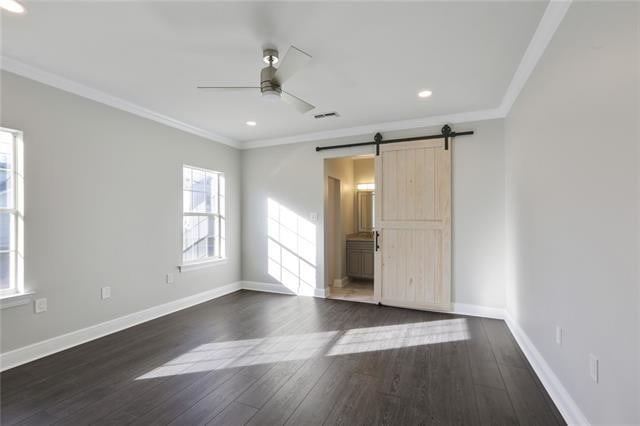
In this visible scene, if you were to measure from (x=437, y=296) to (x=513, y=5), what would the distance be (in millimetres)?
3263

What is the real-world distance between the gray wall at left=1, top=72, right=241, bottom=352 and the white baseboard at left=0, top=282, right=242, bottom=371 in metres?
0.06

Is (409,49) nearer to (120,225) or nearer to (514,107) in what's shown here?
(514,107)

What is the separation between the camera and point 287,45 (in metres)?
2.32

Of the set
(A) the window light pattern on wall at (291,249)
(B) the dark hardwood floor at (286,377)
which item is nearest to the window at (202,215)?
(A) the window light pattern on wall at (291,249)

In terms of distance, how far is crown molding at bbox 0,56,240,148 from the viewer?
2.58 metres

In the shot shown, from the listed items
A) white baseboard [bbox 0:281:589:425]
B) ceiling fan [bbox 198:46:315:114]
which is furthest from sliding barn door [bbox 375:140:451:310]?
ceiling fan [bbox 198:46:315:114]

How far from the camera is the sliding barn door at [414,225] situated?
3.99m

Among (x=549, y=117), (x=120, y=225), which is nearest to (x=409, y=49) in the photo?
(x=549, y=117)

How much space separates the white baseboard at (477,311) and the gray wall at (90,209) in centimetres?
378

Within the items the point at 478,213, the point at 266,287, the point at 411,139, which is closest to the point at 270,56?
the point at 411,139

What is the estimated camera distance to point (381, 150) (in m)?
4.34

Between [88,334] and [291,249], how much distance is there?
2809 mm

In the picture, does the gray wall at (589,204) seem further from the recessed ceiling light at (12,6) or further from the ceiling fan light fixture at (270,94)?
the recessed ceiling light at (12,6)

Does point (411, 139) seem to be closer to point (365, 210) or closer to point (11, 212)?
point (365, 210)
